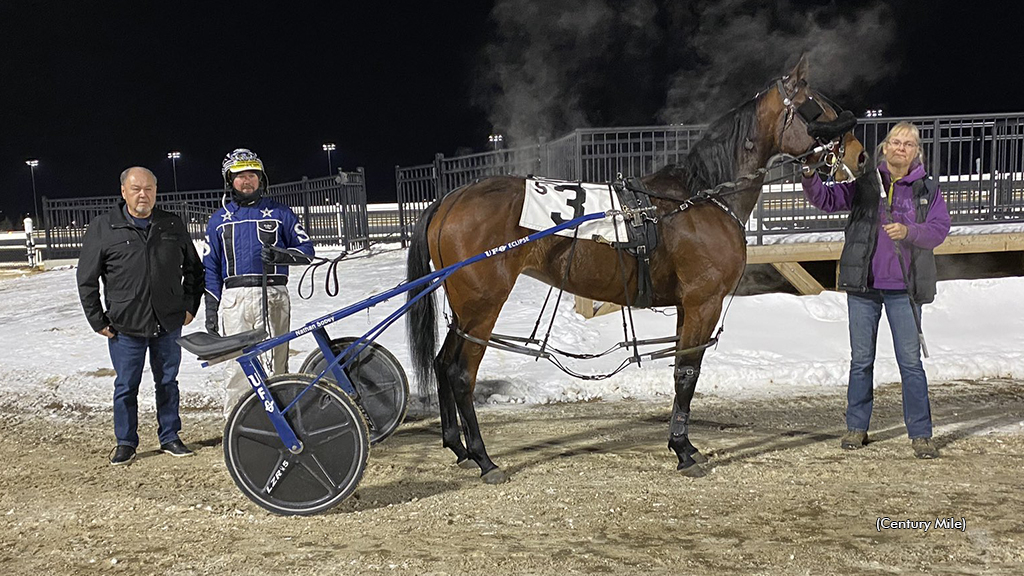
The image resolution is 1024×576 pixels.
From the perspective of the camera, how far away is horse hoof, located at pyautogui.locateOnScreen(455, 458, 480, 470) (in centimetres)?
493

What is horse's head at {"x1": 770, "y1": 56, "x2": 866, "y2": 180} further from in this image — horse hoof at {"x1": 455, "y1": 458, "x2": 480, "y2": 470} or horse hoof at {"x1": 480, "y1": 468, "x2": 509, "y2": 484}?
horse hoof at {"x1": 455, "y1": 458, "x2": 480, "y2": 470}

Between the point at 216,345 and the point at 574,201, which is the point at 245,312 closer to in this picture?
the point at 216,345

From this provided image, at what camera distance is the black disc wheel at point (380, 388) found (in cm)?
534

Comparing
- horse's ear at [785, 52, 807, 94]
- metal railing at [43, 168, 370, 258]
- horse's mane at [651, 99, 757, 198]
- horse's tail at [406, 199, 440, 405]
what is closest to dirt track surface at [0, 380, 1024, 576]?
horse's tail at [406, 199, 440, 405]

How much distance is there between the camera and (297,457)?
4.09 m

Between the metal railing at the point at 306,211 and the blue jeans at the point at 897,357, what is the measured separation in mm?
9365

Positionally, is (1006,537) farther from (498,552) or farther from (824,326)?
(824,326)

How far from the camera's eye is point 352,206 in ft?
50.2

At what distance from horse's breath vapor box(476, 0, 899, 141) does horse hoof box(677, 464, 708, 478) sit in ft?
47.7

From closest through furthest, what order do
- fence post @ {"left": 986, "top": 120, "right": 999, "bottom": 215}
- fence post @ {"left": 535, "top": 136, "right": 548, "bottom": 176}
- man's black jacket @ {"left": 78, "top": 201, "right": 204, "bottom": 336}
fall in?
1. man's black jacket @ {"left": 78, "top": 201, "right": 204, "bottom": 336}
2. fence post @ {"left": 986, "top": 120, "right": 999, "bottom": 215}
3. fence post @ {"left": 535, "top": 136, "right": 548, "bottom": 176}

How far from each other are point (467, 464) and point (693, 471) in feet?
4.56

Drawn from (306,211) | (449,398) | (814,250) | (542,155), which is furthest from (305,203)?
(449,398)

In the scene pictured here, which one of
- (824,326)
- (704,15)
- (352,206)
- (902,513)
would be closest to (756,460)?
(902,513)

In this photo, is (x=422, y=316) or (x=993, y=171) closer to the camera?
(x=422, y=316)
